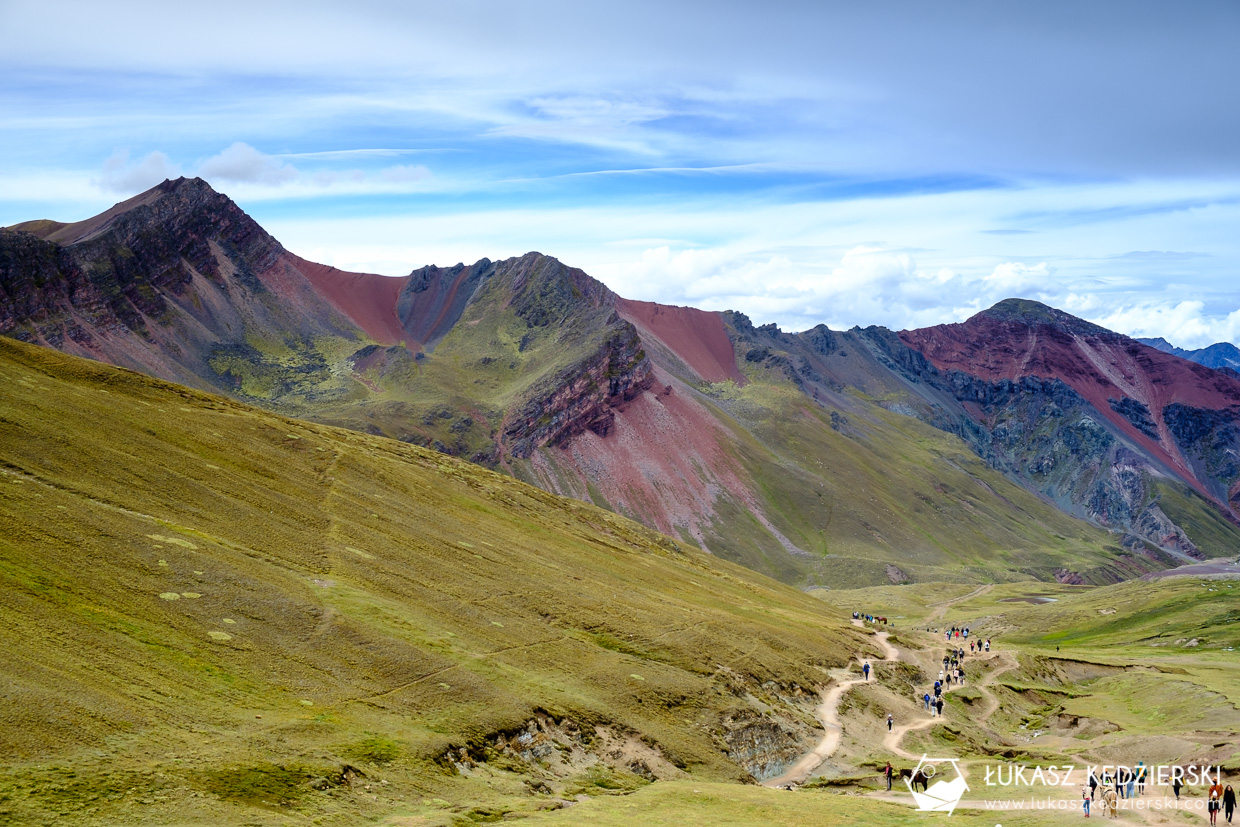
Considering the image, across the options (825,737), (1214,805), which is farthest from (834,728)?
(1214,805)

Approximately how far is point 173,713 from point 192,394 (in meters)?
72.6

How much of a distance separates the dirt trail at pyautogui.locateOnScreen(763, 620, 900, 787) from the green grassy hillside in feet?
6.85

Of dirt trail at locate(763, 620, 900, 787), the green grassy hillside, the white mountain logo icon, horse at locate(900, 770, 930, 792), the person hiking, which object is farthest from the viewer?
dirt trail at locate(763, 620, 900, 787)

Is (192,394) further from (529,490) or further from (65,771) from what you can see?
(65,771)

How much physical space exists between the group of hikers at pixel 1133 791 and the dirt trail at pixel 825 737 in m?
22.6

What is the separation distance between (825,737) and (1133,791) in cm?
3128

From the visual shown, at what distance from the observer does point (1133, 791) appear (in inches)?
2223

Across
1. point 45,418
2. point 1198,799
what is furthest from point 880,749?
point 45,418

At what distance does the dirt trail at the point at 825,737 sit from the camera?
75.8 meters

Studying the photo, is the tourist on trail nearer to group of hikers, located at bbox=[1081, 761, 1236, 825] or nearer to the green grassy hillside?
group of hikers, located at bbox=[1081, 761, 1236, 825]

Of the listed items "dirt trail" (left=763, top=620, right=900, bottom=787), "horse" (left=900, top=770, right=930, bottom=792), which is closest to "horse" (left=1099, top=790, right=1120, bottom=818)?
"horse" (left=900, top=770, right=930, bottom=792)

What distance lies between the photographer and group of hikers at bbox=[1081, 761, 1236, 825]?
162ft

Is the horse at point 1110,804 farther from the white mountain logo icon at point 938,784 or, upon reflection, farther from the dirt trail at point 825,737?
the dirt trail at point 825,737

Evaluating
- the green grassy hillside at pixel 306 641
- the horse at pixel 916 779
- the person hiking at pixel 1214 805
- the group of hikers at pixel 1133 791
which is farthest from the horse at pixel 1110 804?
the green grassy hillside at pixel 306 641
